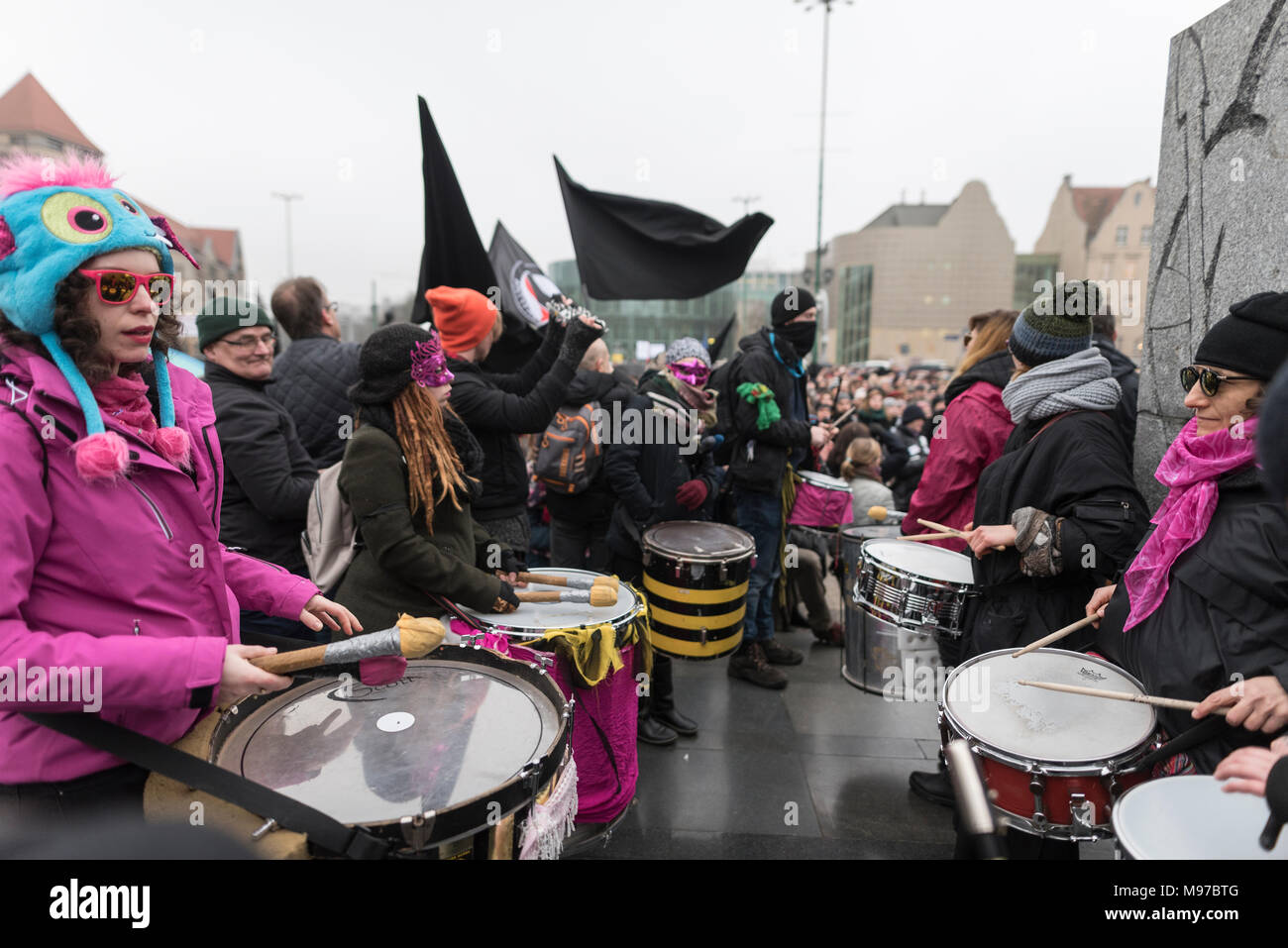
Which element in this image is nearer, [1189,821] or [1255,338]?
[1189,821]

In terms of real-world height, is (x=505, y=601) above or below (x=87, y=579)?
below

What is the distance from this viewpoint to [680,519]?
14.7 feet

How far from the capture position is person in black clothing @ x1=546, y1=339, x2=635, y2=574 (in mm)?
4262

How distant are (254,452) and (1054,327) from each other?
316cm

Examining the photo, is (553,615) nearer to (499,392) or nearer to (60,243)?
(499,392)

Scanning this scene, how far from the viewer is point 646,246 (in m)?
4.95

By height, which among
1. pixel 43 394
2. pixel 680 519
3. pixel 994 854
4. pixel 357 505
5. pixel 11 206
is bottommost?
pixel 680 519

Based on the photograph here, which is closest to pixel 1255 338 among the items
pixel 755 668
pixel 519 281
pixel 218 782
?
pixel 218 782

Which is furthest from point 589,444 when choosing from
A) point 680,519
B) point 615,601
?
point 615,601

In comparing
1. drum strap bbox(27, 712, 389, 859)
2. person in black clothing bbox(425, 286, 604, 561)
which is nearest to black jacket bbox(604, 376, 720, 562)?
person in black clothing bbox(425, 286, 604, 561)

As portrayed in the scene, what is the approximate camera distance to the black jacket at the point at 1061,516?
8.02 feet
